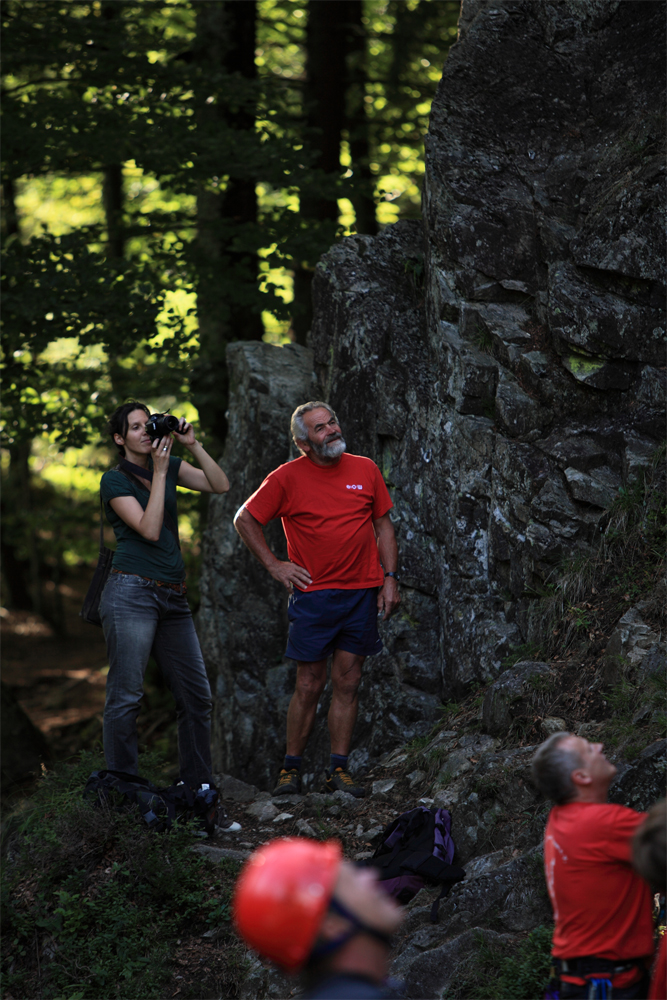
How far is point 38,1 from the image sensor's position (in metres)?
10.1

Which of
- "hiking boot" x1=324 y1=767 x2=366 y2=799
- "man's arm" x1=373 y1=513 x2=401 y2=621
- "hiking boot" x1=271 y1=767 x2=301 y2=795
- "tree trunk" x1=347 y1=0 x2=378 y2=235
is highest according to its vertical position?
"tree trunk" x1=347 y1=0 x2=378 y2=235

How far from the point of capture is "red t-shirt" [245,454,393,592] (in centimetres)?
555

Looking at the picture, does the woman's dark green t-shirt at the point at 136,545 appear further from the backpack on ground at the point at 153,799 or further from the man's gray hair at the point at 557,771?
the man's gray hair at the point at 557,771

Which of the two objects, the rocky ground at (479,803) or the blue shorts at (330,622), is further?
the blue shorts at (330,622)

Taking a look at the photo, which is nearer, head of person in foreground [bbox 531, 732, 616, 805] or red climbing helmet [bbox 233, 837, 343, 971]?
red climbing helmet [bbox 233, 837, 343, 971]

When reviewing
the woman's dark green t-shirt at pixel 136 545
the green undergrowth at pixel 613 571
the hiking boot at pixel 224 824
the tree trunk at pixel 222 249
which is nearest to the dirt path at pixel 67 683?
the hiking boot at pixel 224 824

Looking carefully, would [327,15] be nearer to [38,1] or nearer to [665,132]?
[38,1]

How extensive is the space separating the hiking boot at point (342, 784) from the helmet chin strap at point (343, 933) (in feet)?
12.7

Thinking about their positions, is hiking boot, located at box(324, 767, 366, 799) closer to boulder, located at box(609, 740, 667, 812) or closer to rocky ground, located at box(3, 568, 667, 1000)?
rocky ground, located at box(3, 568, 667, 1000)

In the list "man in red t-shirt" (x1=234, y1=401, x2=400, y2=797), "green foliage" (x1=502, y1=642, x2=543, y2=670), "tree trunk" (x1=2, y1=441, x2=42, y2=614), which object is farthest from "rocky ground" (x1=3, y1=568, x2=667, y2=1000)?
"tree trunk" (x1=2, y1=441, x2=42, y2=614)

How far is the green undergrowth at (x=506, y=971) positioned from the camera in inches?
135

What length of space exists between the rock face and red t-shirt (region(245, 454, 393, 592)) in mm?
979

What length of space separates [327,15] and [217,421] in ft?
19.9

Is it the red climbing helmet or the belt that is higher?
the red climbing helmet
